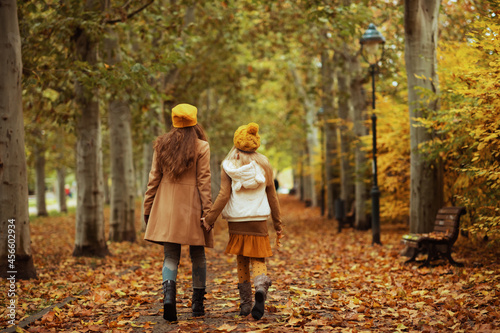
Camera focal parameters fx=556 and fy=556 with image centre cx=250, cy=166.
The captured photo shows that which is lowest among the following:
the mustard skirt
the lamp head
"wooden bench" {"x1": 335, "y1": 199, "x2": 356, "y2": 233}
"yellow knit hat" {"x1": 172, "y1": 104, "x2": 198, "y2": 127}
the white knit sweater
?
"wooden bench" {"x1": 335, "y1": 199, "x2": 356, "y2": 233}

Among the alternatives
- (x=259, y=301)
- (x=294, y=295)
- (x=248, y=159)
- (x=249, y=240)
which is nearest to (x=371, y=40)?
(x=294, y=295)

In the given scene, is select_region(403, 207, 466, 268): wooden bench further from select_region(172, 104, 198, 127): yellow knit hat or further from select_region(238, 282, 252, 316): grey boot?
select_region(172, 104, 198, 127): yellow knit hat

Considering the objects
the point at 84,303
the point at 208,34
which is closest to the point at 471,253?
the point at 84,303

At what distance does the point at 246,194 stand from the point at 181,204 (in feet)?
2.24

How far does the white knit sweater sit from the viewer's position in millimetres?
5719

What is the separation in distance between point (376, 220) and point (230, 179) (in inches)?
330

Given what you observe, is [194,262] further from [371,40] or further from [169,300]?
[371,40]

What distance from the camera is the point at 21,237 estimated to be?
798 centimetres

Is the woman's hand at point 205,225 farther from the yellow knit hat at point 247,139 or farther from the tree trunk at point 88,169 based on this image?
the tree trunk at point 88,169

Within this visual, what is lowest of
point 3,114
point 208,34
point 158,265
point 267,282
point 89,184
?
point 158,265

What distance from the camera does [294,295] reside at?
284 inches

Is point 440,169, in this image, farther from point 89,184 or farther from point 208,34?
point 208,34

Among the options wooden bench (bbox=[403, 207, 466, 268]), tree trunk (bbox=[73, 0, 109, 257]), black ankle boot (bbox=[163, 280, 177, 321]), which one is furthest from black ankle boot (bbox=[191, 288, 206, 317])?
tree trunk (bbox=[73, 0, 109, 257])

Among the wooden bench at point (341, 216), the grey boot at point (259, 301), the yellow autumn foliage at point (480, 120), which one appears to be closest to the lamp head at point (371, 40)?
the yellow autumn foliage at point (480, 120)
